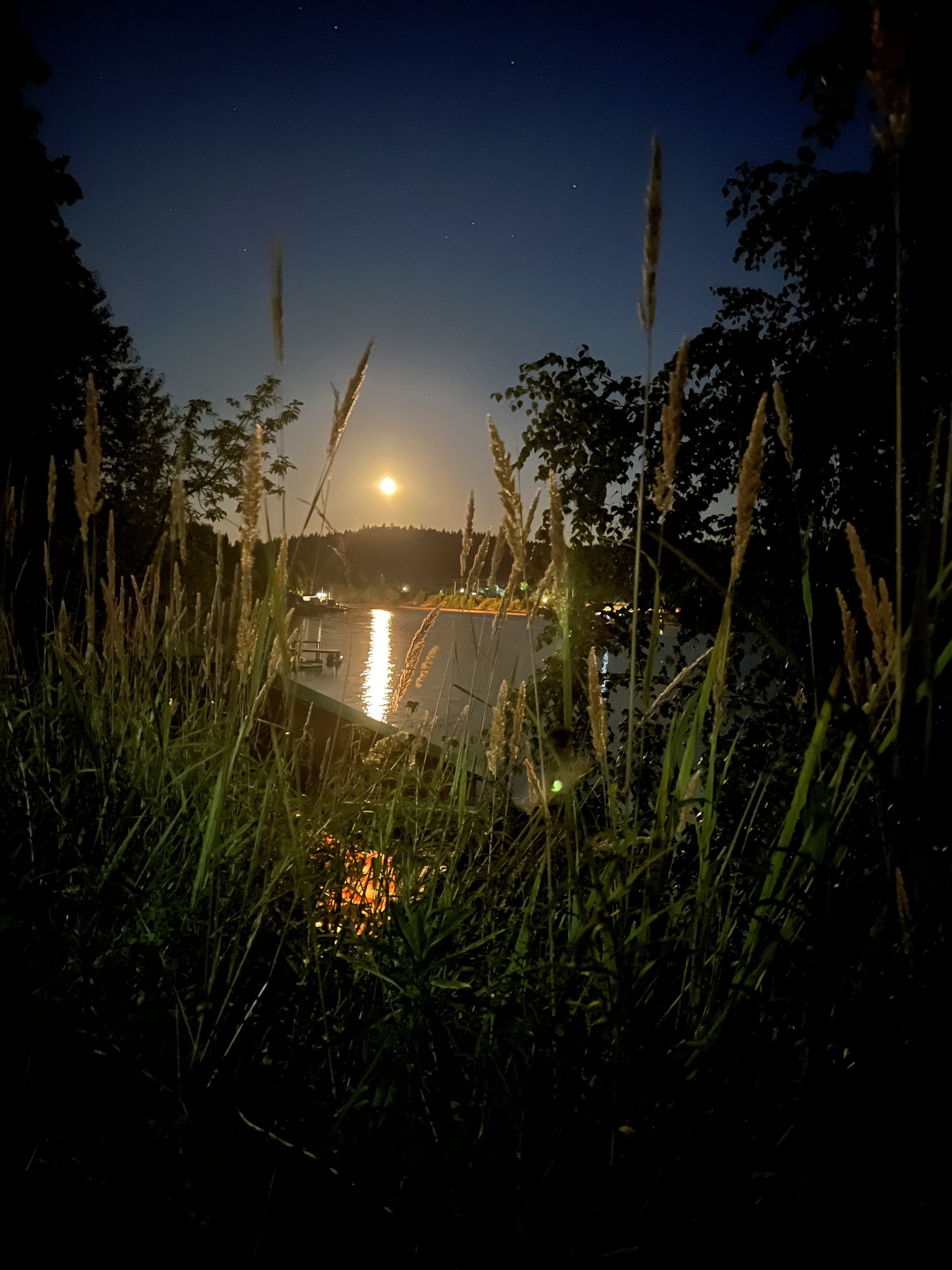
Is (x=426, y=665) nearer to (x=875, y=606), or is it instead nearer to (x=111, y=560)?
(x=111, y=560)

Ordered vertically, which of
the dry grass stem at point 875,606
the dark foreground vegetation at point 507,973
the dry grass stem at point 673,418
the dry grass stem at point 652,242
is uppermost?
the dry grass stem at point 652,242

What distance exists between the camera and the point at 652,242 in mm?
1041

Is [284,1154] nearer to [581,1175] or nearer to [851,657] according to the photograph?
[581,1175]

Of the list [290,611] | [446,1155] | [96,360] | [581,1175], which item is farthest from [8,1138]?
[96,360]

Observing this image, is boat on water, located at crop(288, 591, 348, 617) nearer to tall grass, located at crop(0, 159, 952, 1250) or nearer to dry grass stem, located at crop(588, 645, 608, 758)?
tall grass, located at crop(0, 159, 952, 1250)

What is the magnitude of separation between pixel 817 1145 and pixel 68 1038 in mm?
1085

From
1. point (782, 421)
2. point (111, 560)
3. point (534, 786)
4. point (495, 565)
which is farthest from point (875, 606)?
point (111, 560)

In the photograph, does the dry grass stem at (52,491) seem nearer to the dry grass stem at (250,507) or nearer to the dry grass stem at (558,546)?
the dry grass stem at (250,507)

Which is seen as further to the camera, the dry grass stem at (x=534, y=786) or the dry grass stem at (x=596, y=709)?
the dry grass stem at (x=534, y=786)

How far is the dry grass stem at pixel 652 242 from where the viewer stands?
1044 mm

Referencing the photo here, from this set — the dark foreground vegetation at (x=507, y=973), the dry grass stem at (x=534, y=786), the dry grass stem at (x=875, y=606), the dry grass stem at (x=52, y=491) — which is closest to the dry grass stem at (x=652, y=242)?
the dark foreground vegetation at (x=507, y=973)

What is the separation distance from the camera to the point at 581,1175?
85 centimetres

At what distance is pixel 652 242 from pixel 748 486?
1.43 feet

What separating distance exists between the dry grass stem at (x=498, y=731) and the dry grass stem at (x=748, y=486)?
1.87ft
